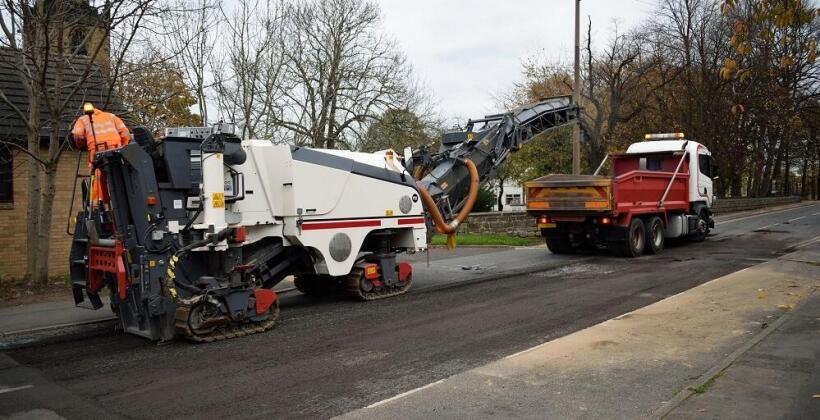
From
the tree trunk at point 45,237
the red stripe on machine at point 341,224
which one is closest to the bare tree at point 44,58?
the tree trunk at point 45,237

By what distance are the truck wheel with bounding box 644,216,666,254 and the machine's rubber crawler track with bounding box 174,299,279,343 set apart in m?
10.7

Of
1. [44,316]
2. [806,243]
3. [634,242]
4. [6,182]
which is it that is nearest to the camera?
[44,316]

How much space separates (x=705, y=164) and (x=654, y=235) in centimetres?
427

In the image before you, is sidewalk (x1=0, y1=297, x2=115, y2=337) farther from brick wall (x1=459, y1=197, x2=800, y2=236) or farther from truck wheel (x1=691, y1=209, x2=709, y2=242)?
truck wheel (x1=691, y1=209, x2=709, y2=242)

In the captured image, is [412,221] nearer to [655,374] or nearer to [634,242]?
[655,374]

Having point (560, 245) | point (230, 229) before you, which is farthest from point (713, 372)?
point (560, 245)

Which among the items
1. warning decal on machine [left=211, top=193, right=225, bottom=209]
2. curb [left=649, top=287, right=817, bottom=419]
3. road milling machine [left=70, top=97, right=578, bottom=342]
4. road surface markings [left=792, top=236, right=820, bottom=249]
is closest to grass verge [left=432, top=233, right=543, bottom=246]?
road surface markings [left=792, top=236, right=820, bottom=249]

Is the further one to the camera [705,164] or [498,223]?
[498,223]

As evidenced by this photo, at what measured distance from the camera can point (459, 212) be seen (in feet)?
39.4

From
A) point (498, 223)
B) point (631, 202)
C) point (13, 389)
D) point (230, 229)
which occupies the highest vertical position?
point (631, 202)

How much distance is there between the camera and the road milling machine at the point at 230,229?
24.3ft

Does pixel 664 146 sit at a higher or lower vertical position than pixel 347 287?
higher

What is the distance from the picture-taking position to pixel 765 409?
4820 millimetres

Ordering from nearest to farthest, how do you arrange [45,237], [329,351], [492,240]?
[329,351] < [45,237] < [492,240]
